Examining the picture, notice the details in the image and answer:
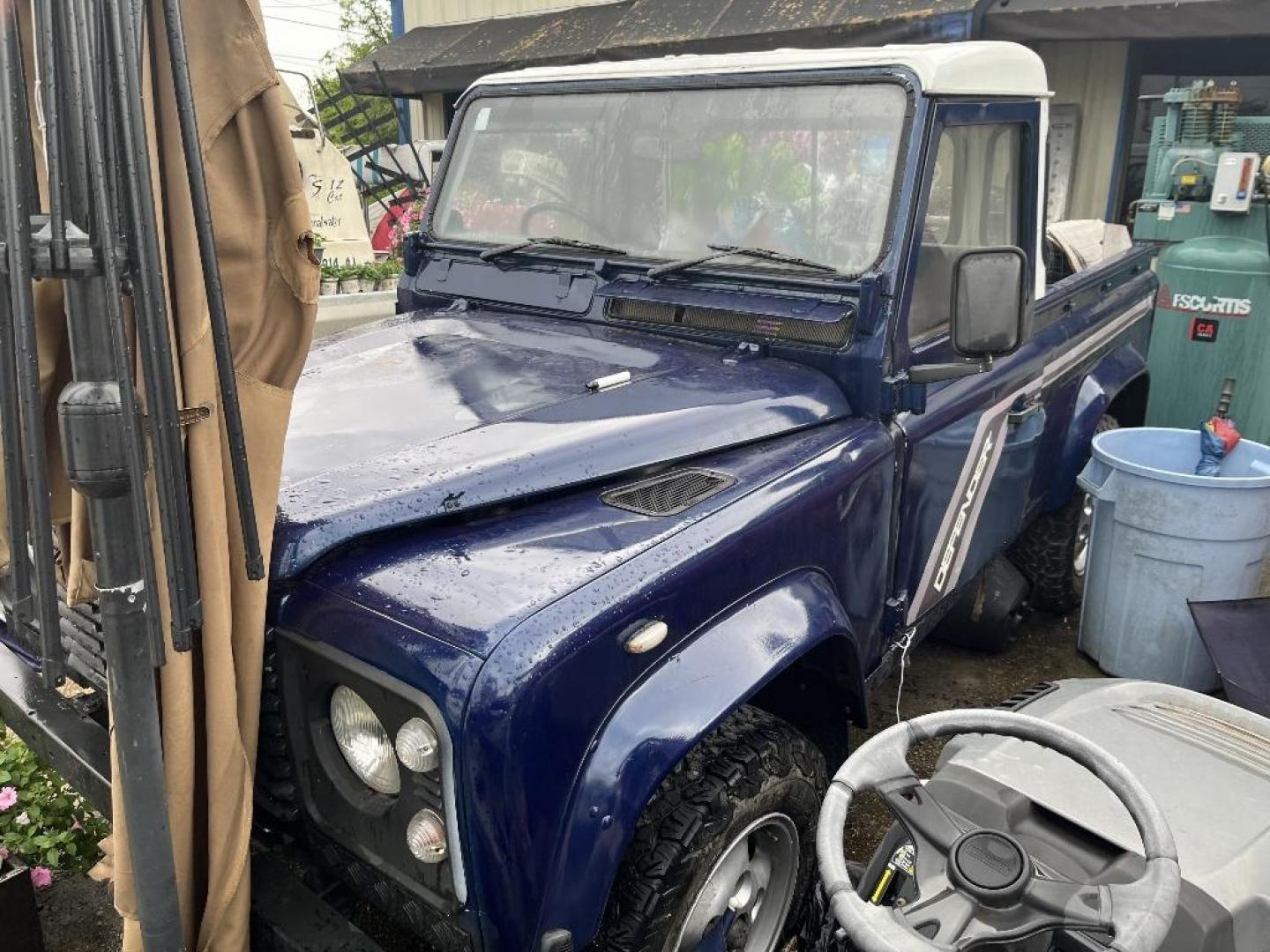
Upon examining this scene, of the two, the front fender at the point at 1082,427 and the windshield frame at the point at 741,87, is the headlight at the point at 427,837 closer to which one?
the windshield frame at the point at 741,87

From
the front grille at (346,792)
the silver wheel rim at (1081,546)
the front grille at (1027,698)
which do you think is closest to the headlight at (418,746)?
the front grille at (346,792)

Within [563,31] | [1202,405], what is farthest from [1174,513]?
[563,31]

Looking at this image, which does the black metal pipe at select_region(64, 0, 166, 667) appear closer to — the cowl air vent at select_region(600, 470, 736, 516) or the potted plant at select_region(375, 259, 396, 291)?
the cowl air vent at select_region(600, 470, 736, 516)

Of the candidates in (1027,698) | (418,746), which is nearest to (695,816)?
(418,746)

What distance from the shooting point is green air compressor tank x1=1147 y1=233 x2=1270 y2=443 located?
5168mm

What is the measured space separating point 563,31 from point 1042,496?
26.6 ft

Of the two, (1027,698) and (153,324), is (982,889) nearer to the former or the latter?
(1027,698)

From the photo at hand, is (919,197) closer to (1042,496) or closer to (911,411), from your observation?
(911,411)

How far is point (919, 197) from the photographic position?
2.50m

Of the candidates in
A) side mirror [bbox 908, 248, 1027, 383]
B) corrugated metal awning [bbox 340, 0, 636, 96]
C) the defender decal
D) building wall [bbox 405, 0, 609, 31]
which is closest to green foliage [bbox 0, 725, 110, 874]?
the defender decal

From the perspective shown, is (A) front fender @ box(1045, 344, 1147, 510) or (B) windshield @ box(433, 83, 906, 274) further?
(A) front fender @ box(1045, 344, 1147, 510)

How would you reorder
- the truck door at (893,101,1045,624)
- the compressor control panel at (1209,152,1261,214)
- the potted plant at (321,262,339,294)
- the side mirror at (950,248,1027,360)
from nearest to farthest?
the side mirror at (950,248,1027,360) < the truck door at (893,101,1045,624) < the compressor control panel at (1209,152,1261,214) < the potted plant at (321,262,339,294)

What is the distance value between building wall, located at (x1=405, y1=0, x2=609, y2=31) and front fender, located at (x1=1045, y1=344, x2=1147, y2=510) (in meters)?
8.09

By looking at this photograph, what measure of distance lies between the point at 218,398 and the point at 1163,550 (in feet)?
10.3
